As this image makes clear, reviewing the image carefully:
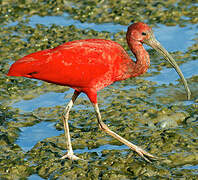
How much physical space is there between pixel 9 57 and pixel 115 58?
3.66 meters

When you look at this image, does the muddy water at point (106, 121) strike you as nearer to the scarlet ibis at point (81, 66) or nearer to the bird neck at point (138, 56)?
the scarlet ibis at point (81, 66)

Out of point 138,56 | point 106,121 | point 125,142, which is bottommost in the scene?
point 106,121

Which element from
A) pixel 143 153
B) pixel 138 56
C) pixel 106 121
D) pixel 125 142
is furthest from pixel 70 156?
pixel 138 56

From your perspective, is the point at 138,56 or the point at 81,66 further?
the point at 138,56

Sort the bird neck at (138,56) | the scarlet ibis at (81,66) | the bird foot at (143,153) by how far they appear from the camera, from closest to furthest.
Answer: the scarlet ibis at (81,66)
the bird foot at (143,153)
the bird neck at (138,56)

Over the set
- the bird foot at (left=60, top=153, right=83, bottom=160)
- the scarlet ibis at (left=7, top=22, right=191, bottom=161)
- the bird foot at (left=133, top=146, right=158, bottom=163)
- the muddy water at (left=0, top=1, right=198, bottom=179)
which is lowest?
the muddy water at (left=0, top=1, right=198, bottom=179)

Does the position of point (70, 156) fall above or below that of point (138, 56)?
below

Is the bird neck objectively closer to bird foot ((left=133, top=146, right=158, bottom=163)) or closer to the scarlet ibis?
the scarlet ibis

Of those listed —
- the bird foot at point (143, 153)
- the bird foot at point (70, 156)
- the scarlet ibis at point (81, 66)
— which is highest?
the scarlet ibis at point (81, 66)

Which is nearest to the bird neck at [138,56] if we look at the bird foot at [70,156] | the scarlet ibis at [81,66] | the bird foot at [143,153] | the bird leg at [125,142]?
the scarlet ibis at [81,66]

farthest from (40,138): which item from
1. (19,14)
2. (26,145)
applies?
(19,14)

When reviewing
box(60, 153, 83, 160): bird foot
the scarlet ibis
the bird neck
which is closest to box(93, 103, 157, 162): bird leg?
the scarlet ibis

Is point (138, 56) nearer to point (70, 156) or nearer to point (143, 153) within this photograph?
point (143, 153)

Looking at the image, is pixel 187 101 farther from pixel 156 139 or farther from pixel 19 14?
pixel 19 14
